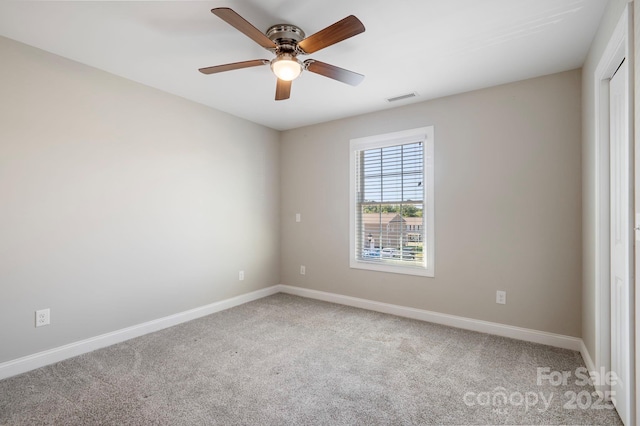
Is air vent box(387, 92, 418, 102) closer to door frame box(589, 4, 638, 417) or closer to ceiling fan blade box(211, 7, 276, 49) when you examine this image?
door frame box(589, 4, 638, 417)

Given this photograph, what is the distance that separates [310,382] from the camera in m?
2.22

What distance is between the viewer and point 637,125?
4.77 ft

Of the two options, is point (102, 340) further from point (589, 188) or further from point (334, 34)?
point (589, 188)

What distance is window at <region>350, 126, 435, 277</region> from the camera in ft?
11.6

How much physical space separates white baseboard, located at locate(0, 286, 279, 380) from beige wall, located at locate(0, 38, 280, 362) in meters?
0.06

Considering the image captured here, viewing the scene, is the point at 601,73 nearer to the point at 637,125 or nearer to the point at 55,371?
the point at 637,125

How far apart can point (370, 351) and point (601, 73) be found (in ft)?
8.77

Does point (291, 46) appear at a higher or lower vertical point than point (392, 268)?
higher

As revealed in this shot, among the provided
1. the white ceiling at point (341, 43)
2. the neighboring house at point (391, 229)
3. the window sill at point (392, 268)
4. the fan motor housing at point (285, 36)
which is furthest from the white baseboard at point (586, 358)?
the fan motor housing at point (285, 36)

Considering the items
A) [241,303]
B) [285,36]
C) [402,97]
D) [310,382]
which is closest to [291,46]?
[285,36]

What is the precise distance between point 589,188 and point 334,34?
229 cm

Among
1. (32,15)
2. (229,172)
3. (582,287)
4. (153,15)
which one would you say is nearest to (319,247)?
(229,172)

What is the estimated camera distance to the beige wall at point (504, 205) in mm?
2770

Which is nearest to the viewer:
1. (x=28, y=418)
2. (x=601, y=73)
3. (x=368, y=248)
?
(x=28, y=418)
